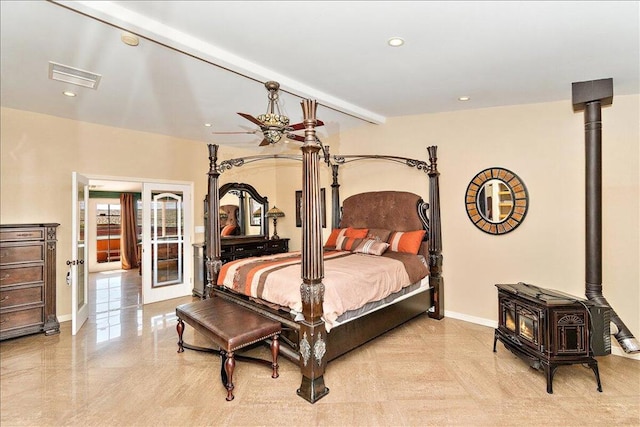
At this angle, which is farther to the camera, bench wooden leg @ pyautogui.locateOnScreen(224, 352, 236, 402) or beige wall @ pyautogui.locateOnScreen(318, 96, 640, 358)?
beige wall @ pyautogui.locateOnScreen(318, 96, 640, 358)

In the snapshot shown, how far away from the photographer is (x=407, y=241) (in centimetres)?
426

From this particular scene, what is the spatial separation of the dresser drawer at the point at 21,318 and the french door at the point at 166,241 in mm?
1421

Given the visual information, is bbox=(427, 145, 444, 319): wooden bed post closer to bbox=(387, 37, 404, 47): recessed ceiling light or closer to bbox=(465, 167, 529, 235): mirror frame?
bbox=(465, 167, 529, 235): mirror frame

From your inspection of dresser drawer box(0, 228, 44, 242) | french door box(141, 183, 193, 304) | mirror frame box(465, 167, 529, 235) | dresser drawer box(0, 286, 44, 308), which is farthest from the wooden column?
dresser drawer box(0, 286, 44, 308)

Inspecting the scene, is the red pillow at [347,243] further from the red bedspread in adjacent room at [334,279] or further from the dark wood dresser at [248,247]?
the dark wood dresser at [248,247]

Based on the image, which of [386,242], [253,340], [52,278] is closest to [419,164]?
[386,242]

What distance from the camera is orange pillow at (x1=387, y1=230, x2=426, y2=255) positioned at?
4188mm

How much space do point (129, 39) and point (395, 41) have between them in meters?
2.04

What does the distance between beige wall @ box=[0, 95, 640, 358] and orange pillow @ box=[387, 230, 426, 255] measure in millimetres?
419

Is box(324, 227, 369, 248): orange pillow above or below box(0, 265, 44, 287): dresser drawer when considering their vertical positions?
above

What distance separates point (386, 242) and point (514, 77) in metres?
2.45

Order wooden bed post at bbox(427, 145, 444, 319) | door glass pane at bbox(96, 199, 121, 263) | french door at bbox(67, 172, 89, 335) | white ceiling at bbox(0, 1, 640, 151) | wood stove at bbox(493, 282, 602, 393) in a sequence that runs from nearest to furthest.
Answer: white ceiling at bbox(0, 1, 640, 151) < wood stove at bbox(493, 282, 602, 393) < french door at bbox(67, 172, 89, 335) < wooden bed post at bbox(427, 145, 444, 319) < door glass pane at bbox(96, 199, 121, 263)

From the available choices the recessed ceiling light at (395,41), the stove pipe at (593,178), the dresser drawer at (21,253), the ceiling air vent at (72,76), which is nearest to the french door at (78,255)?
the dresser drawer at (21,253)

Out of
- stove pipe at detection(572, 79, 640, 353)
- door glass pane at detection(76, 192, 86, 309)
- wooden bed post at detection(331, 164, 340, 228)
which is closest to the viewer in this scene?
stove pipe at detection(572, 79, 640, 353)
